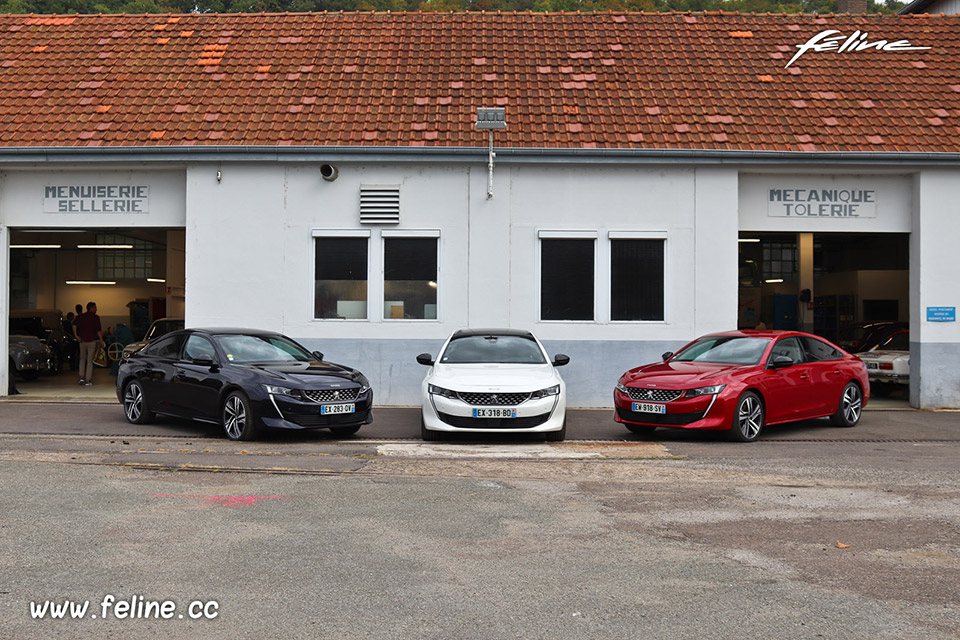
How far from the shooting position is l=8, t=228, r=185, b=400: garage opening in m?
27.7

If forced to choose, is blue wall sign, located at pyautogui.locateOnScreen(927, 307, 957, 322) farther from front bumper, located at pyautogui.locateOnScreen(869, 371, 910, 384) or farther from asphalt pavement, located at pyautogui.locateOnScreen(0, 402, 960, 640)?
asphalt pavement, located at pyautogui.locateOnScreen(0, 402, 960, 640)

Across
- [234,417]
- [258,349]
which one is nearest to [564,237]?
[258,349]

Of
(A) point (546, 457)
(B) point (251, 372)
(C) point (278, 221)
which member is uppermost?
(C) point (278, 221)

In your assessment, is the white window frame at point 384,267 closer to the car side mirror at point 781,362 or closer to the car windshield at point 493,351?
the car windshield at point 493,351

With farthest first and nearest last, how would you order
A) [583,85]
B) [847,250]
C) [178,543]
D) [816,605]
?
[847,250] → [583,85] → [178,543] → [816,605]

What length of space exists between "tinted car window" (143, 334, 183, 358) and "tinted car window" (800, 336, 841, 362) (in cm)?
920

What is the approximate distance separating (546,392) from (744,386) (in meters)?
2.62

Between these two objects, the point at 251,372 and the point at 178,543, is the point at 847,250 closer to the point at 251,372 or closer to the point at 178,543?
the point at 251,372

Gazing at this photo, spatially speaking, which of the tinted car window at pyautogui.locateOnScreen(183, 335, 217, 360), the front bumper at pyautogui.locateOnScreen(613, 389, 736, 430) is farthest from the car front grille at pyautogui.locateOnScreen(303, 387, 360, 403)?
the front bumper at pyautogui.locateOnScreen(613, 389, 736, 430)

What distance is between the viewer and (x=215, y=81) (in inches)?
739

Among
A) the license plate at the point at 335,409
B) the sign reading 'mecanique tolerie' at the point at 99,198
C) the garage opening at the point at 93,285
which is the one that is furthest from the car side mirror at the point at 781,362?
the garage opening at the point at 93,285

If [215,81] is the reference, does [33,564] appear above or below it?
below

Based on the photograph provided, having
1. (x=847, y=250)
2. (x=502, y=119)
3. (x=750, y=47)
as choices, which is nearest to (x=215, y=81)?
(x=502, y=119)

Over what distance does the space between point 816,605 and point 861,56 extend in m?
17.3
